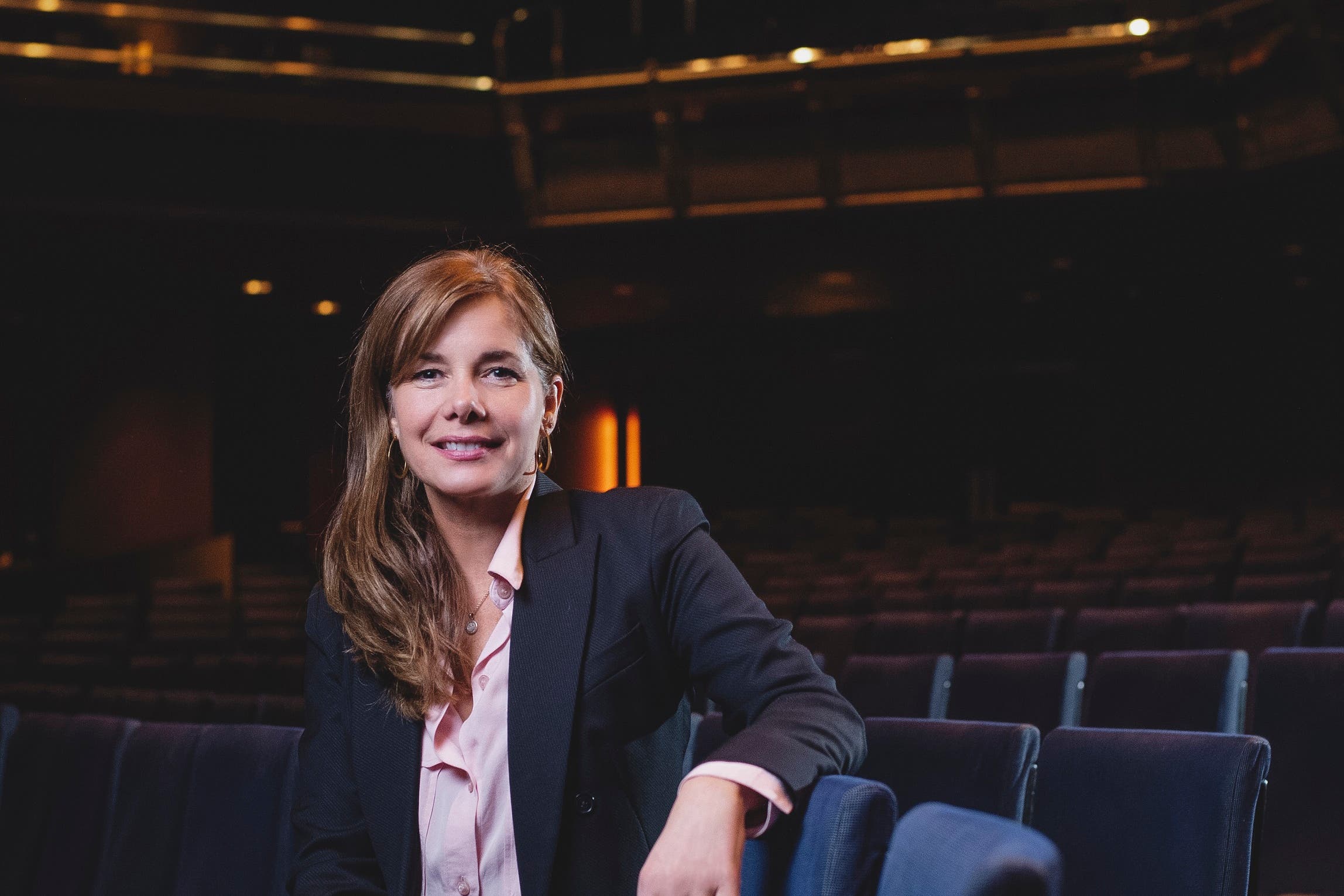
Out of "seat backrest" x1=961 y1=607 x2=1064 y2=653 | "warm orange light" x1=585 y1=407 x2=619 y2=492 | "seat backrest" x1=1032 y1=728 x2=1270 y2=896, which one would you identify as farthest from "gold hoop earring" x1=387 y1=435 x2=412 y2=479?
"warm orange light" x1=585 y1=407 x2=619 y2=492

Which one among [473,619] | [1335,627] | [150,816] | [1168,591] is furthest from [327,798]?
[1168,591]

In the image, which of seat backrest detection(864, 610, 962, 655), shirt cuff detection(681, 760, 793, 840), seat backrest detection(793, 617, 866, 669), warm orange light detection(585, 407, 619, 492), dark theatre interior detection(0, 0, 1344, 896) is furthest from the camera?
warm orange light detection(585, 407, 619, 492)

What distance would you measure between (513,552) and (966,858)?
23.6 inches

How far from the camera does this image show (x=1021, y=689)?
6.81ft

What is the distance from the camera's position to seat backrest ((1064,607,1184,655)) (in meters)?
2.67

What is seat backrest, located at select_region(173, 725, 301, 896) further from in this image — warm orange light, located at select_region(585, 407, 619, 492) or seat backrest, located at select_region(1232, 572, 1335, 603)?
warm orange light, located at select_region(585, 407, 619, 492)

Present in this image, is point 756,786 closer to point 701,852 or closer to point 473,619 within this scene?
point 701,852

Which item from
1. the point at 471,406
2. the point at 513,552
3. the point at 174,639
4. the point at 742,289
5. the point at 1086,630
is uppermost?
the point at 742,289

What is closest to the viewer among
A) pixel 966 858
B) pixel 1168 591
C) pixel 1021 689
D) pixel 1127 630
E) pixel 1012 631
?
pixel 966 858

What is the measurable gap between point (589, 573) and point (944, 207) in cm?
678

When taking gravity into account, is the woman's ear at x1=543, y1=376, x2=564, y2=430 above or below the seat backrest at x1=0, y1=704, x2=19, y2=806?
above

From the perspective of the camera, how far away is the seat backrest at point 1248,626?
245 centimetres

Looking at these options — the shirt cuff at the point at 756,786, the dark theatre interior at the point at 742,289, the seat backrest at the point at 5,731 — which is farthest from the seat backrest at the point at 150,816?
the shirt cuff at the point at 756,786

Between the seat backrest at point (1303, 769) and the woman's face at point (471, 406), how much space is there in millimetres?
1124
